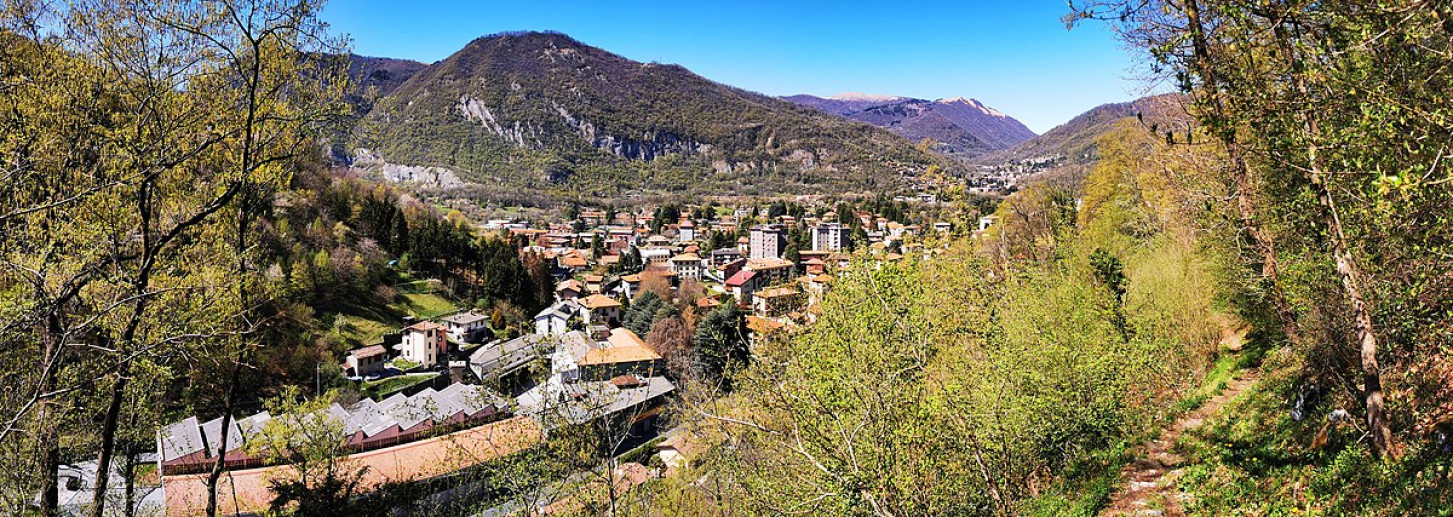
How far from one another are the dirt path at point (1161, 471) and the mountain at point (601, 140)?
110 m

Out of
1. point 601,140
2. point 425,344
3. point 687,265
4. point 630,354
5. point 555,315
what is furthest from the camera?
point 601,140

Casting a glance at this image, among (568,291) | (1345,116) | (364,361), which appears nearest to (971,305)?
(1345,116)

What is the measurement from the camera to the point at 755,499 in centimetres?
787

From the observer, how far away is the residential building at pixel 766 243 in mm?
71375

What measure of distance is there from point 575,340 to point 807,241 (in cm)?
6288

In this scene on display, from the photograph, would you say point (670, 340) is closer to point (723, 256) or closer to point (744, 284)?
point (744, 284)

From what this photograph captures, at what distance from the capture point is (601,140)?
16688 cm

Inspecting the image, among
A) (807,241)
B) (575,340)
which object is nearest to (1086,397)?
(575,340)

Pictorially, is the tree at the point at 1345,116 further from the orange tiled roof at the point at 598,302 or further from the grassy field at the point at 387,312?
the orange tiled roof at the point at 598,302

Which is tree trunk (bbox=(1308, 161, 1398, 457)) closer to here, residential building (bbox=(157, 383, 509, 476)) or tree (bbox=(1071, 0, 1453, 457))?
tree (bbox=(1071, 0, 1453, 457))

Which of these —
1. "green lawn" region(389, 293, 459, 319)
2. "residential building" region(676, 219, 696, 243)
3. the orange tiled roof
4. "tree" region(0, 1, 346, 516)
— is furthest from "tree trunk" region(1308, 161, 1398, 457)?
"residential building" region(676, 219, 696, 243)

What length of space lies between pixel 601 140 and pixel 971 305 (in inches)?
6448

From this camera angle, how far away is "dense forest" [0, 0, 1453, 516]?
13.1 ft

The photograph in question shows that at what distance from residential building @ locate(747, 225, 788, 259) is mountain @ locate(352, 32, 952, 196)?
5030 centimetres
